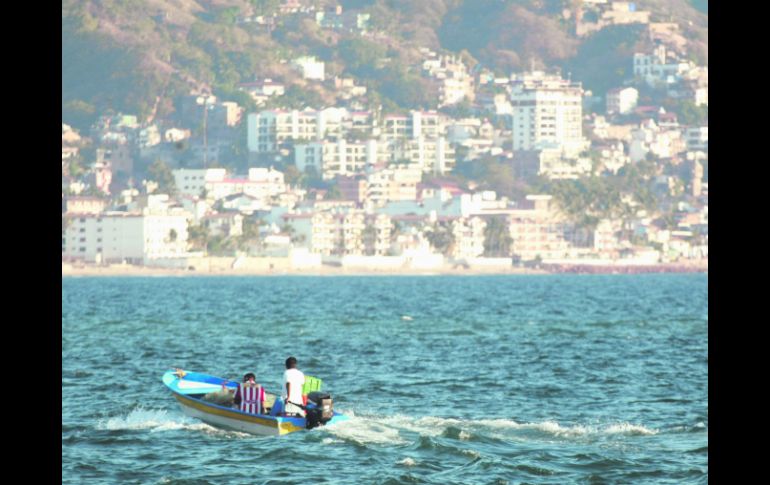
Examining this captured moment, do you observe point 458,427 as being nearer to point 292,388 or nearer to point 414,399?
point 292,388

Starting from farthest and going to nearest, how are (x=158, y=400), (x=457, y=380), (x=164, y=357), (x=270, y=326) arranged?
(x=270, y=326)
(x=164, y=357)
(x=457, y=380)
(x=158, y=400)

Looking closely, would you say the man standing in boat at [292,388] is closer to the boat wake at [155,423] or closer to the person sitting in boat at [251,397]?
the person sitting in boat at [251,397]

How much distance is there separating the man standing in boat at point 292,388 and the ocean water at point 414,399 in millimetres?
576

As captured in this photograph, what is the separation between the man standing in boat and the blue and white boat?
15cm

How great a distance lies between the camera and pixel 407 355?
5331cm

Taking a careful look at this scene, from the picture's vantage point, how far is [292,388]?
26375 mm

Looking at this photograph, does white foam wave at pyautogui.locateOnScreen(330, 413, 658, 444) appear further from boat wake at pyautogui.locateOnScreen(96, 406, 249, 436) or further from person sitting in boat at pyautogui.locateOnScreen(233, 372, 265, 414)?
boat wake at pyautogui.locateOnScreen(96, 406, 249, 436)

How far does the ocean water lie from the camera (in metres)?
23.4

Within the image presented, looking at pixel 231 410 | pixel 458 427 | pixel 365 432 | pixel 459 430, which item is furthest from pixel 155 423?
pixel 459 430

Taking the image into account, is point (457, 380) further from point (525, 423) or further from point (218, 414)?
point (218, 414)

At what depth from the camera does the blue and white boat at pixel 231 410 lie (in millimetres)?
26562
